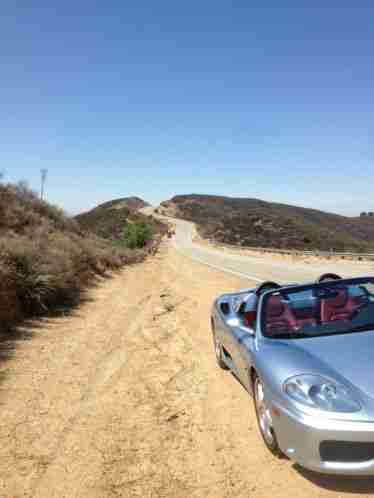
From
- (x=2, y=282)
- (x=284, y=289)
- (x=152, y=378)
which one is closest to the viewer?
(x=284, y=289)

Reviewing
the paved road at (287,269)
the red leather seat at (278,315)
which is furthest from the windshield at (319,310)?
the paved road at (287,269)

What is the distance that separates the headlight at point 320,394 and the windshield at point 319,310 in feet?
2.36

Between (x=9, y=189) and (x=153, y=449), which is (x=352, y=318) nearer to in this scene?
(x=153, y=449)

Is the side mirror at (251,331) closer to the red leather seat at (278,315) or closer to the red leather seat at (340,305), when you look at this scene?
the red leather seat at (278,315)

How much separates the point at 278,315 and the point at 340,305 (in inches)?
27.8

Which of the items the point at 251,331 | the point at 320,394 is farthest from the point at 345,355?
→ the point at 251,331

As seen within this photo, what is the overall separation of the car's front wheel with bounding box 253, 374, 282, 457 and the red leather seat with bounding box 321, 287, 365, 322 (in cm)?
111

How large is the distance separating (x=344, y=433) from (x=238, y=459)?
1096 millimetres

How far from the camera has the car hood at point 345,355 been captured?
2.73 m

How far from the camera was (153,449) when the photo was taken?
11.3ft

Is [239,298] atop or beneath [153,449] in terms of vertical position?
atop

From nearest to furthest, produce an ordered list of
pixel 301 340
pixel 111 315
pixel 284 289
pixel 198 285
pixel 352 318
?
pixel 301 340
pixel 352 318
pixel 284 289
pixel 111 315
pixel 198 285

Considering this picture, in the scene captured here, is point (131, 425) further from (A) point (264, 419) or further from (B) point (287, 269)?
(B) point (287, 269)

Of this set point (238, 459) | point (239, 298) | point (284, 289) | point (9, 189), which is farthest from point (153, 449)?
point (9, 189)
